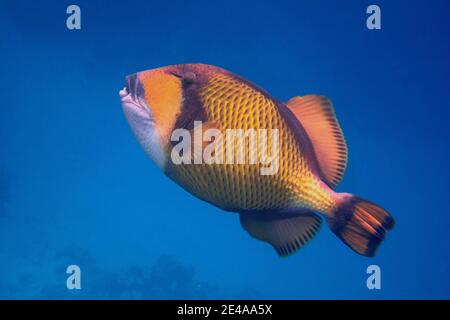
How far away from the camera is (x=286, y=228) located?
1.66m

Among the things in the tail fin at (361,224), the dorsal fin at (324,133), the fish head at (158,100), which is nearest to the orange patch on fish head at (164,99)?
the fish head at (158,100)

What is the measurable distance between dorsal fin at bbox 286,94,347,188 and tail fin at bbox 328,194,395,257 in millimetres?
135

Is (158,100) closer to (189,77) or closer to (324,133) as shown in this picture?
(189,77)

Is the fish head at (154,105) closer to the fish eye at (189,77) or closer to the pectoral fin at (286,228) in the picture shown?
the fish eye at (189,77)

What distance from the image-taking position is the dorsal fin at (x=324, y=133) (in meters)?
1.59

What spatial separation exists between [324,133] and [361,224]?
37 cm

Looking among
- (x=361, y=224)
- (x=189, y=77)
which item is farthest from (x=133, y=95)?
(x=361, y=224)

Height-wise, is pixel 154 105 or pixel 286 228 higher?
pixel 154 105

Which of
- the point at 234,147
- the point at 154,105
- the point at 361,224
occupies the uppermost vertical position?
the point at 154,105

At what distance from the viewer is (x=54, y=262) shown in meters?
12.7

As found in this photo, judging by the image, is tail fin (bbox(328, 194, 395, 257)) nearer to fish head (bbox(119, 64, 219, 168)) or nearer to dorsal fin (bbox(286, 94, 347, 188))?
dorsal fin (bbox(286, 94, 347, 188))

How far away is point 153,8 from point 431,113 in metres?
8.19

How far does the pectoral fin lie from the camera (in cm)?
163
